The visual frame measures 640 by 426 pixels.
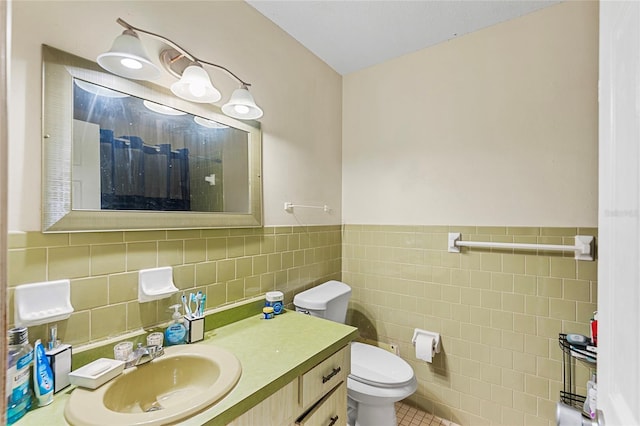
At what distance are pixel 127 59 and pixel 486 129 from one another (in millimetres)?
1770

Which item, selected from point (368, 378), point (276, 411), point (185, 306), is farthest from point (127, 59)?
point (368, 378)

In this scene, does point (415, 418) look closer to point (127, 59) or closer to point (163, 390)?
point (163, 390)

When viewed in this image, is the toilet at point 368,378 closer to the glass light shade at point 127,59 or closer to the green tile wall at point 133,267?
the green tile wall at point 133,267

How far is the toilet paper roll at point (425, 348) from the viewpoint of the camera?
1716 mm

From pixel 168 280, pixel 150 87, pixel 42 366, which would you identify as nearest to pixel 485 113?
pixel 150 87

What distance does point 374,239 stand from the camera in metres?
2.06

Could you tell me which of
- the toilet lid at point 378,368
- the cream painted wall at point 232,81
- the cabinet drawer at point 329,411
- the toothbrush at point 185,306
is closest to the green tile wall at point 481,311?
the toilet lid at point 378,368

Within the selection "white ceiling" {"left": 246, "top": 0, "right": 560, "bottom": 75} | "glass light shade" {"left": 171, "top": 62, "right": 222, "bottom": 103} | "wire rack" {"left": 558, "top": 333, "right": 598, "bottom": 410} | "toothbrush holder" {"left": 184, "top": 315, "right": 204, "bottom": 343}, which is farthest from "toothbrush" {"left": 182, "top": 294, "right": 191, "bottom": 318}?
"wire rack" {"left": 558, "top": 333, "right": 598, "bottom": 410}

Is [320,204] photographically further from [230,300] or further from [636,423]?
[636,423]

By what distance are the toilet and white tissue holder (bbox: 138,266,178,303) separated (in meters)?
0.70

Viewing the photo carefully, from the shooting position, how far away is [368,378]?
143cm

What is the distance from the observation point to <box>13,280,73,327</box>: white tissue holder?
77cm

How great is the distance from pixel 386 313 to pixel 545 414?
0.95 m

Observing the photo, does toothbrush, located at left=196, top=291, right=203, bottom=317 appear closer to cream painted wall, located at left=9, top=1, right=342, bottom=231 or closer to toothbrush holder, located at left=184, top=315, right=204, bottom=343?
toothbrush holder, located at left=184, top=315, right=204, bottom=343
